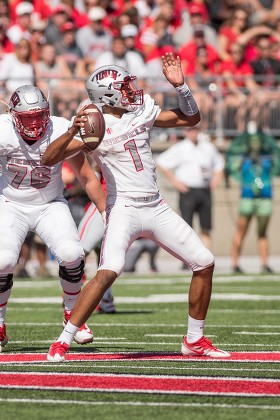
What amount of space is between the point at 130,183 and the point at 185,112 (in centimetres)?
63

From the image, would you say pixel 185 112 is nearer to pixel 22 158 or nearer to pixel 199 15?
pixel 22 158

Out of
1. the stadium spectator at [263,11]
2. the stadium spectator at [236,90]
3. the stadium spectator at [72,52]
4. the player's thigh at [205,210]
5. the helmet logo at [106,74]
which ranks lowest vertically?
the player's thigh at [205,210]

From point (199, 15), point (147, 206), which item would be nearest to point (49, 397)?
point (147, 206)

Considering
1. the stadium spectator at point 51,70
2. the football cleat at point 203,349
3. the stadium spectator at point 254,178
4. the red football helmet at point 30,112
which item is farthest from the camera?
the stadium spectator at point 51,70

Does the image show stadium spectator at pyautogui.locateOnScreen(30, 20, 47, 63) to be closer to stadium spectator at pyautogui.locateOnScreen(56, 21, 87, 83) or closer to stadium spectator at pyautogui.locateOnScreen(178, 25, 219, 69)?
stadium spectator at pyautogui.locateOnScreen(56, 21, 87, 83)

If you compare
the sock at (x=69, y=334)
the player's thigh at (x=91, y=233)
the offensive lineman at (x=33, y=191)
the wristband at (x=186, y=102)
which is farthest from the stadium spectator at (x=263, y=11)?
the sock at (x=69, y=334)

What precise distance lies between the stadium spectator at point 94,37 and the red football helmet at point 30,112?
1071 centimetres

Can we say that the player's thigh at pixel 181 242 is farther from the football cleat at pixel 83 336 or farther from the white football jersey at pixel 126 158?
the football cleat at pixel 83 336

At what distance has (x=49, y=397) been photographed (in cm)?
631

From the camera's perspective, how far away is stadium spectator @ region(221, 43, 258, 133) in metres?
20.0

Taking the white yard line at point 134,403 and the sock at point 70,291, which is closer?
the white yard line at point 134,403

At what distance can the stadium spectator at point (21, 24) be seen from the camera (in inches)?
732

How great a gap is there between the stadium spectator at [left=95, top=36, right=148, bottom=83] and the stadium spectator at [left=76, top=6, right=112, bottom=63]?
0.65ft

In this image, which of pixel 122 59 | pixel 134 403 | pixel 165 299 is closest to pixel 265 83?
pixel 122 59
